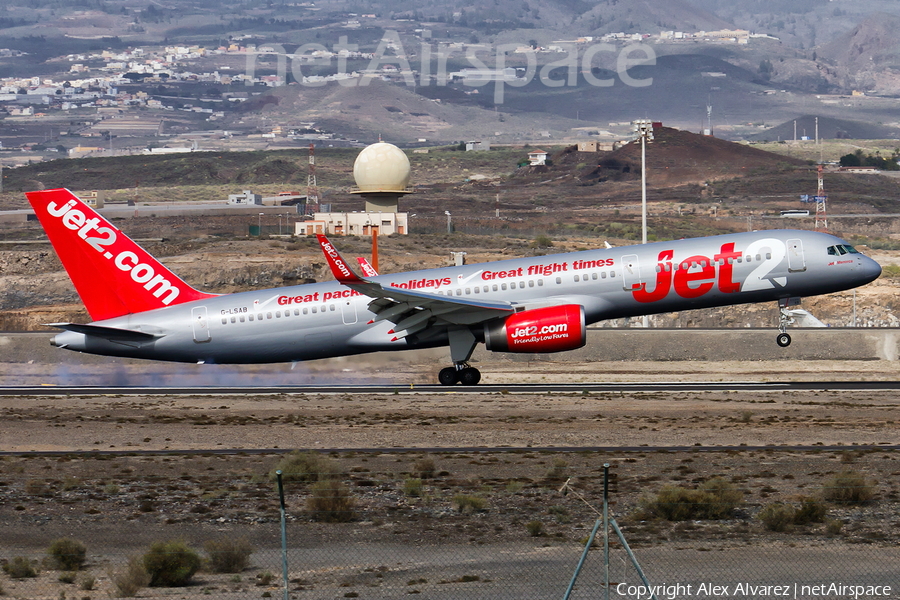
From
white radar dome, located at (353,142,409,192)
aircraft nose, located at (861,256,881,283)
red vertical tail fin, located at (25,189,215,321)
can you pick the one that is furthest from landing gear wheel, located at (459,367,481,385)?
white radar dome, located at (353,142,409,192)

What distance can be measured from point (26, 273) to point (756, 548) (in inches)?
3237

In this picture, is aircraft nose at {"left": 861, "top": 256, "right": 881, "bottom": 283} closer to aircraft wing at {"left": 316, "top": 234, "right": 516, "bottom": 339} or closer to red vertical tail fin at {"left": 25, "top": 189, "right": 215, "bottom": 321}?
aircraft wing at {"left": 316, "top": 234, "right": 516, "bottom": 339}

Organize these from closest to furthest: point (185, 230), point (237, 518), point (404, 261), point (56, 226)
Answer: point (237, 518) → point (56, 226) → point (404, 261) → point (185, 230)

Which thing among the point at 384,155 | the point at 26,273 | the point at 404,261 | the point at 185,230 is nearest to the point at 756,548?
the point at 404,261

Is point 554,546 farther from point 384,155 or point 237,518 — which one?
point 384,155

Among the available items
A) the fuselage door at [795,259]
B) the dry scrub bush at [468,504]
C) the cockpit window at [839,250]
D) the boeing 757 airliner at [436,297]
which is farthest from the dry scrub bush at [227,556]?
the cockpit window at [839,250]

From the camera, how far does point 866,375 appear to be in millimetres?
51000

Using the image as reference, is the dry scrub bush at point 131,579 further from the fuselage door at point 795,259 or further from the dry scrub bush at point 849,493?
the fuselage door at point 795,259

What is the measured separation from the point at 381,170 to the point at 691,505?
314 feet

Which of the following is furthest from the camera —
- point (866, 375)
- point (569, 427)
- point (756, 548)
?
point (866, 375)

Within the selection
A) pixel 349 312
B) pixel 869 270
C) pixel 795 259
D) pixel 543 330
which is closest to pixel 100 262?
pixel 349 312

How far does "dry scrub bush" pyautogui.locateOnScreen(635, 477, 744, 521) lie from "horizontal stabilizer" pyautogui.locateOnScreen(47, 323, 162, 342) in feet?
87.4

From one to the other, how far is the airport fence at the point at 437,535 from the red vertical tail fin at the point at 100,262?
17989 mm
